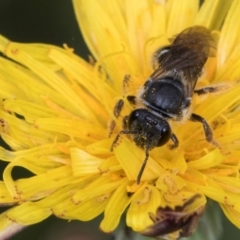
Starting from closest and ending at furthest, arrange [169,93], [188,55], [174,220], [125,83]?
[174,220] < [169,93] < [188,55] < [125,83]

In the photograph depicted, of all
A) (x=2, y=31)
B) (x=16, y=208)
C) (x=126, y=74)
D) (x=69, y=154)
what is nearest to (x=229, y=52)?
(x=126, y=74)

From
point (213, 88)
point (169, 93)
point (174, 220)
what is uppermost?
point (169, 93)

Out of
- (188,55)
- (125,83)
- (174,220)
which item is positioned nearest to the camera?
(174,220)

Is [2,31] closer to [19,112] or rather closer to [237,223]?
[19,112]

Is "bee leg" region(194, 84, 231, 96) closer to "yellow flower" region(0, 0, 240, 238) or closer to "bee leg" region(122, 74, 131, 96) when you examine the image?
"yellow flower" region(0, 0, 240, 238)

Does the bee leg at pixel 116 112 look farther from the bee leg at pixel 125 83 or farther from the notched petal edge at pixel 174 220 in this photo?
→ the notched petal edge at pixel 174 220

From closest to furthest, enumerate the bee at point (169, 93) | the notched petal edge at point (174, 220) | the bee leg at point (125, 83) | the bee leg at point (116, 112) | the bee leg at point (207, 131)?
1. the notched petal edge at point (174, 220)
2. the bee at point (169, 93)
3. the bee leg at point (207, 131)
4. the bee leg at point (116, 112)
5. the bee leg at point (125, 83)

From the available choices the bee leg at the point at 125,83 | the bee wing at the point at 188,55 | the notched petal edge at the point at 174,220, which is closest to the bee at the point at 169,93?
the bee wing at the point at 188,55

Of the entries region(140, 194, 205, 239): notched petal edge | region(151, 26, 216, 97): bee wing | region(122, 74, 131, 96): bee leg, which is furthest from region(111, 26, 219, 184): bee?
region(140, 194, 205, 239): notched petal edge

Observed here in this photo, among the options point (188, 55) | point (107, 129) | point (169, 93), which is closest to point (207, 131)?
point (169, 93)

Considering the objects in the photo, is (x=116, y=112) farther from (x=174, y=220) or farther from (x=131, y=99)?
(x=174, y=220)
